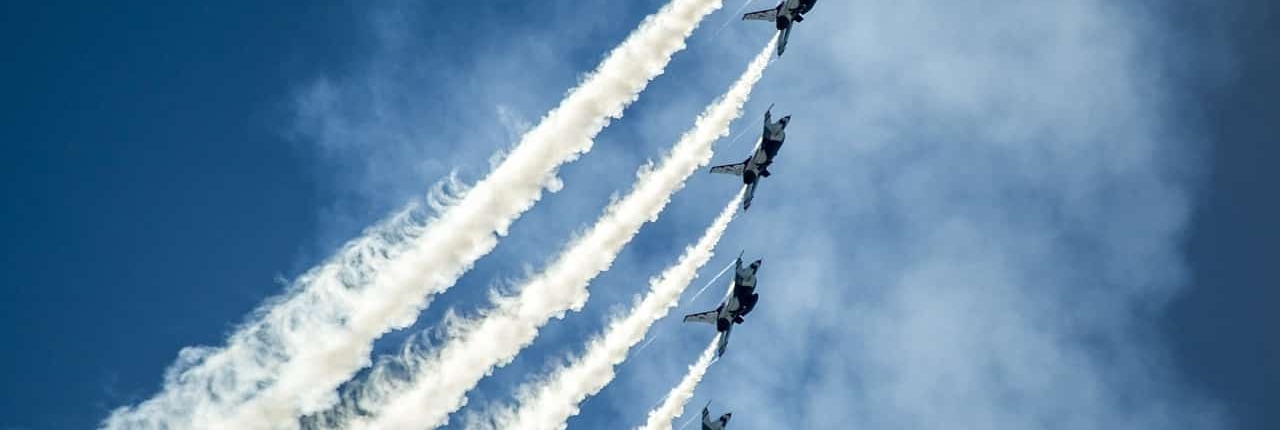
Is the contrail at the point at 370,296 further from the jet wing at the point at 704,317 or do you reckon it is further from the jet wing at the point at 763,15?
the jet wing at the point at 704,317

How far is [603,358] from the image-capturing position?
242ft

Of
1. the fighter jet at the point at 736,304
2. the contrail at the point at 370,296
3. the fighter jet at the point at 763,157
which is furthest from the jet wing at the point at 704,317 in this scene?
the contrail at the point at 370,296

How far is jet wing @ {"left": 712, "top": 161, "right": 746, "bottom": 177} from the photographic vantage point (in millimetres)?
79500

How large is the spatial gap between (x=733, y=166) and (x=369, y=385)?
2604 cm

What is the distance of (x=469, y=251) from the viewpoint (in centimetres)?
6850

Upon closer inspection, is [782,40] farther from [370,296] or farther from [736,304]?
[370,296]

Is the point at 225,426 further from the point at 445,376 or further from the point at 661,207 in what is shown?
the point at 661,207

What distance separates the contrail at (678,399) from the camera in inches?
2985

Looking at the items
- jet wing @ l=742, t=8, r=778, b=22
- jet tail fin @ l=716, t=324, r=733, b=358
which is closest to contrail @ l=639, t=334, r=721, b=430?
jet tail fin @ l=716, t=324, r=733, b=358

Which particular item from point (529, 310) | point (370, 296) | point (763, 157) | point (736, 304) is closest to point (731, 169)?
point (763, 157)

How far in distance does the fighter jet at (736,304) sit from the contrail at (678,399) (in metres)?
2.35

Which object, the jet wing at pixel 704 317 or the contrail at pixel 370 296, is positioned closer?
the contrail at pixel 370 296

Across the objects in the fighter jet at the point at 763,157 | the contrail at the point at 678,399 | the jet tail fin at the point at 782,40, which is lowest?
the contrail at the point at 678,399

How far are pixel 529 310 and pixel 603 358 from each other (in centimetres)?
558
